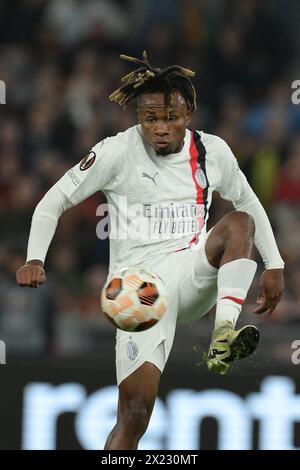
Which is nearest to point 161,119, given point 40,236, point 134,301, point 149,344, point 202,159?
point 202,159

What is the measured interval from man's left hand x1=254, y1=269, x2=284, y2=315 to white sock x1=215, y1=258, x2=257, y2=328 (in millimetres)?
213

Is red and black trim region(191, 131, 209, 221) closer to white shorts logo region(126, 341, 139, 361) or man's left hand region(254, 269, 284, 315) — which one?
man's left hand region(254, 269, 284, 315)

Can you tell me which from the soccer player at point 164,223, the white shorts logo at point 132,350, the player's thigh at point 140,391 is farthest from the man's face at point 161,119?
the player's thigh at point 140,391

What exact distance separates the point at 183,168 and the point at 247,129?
478cm

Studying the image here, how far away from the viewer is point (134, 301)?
6605 mm

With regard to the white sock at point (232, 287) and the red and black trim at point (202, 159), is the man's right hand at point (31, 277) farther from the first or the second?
the red and black trim at point (202, 159)

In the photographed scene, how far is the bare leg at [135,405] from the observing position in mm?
6887

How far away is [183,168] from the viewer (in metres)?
7.21

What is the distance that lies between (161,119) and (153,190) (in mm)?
400

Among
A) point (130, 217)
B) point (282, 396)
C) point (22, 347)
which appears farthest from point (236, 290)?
point (22, 347)

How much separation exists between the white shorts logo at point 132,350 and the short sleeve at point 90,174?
2.65 feet

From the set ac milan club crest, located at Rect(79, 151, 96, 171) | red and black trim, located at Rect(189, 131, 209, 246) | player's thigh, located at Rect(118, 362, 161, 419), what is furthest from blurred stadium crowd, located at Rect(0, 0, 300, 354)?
ac milan club crest, located at Rect(79, 151, 96, 171)

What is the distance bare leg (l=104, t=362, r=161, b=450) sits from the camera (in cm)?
689

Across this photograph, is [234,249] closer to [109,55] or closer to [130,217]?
[130,217]
